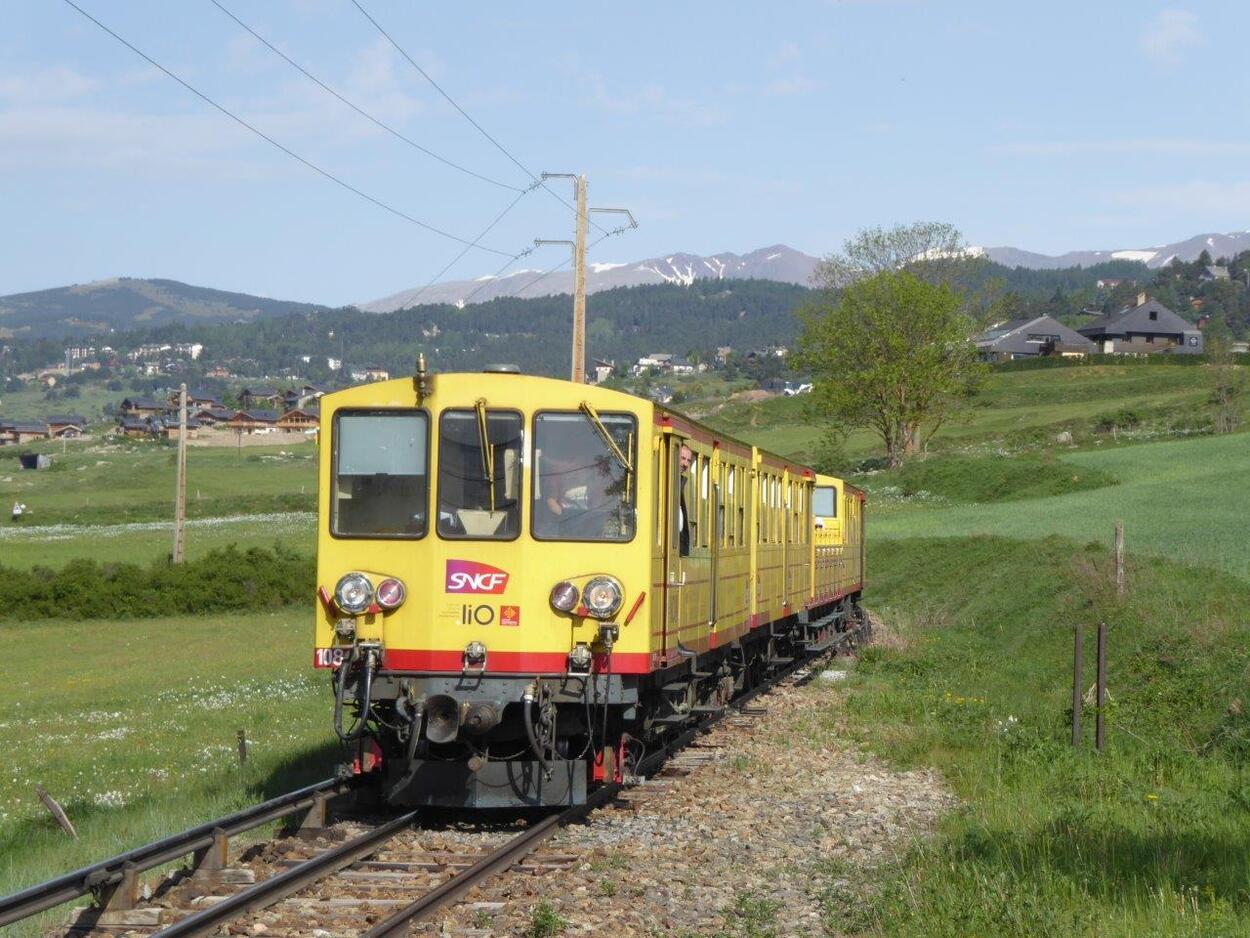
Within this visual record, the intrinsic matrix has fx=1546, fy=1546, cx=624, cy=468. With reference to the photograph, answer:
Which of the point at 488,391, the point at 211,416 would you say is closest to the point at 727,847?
the point at 488,391

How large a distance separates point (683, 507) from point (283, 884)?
5.16 metres

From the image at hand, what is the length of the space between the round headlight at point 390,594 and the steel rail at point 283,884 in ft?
5.07

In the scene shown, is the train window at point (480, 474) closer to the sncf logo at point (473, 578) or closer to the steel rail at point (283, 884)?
the sncf logo at point (473, 578)

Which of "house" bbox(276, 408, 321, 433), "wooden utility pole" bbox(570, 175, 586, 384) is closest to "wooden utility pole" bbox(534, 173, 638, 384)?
"wooden utility pole" bbox(570, 175, 586, 384)

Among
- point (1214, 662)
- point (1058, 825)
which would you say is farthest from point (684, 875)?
point (1214, 662)

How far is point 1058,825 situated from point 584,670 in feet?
11.4

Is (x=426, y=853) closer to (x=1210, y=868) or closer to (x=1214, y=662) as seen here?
(x=1210, y=868)

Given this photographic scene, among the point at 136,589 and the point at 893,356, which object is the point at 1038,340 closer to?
the point at 893,356

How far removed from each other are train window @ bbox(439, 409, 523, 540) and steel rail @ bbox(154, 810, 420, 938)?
87.2 inches

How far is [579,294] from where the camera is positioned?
30578 millimetres

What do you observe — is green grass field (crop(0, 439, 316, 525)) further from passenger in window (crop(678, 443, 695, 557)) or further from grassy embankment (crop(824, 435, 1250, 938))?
passenger in window (crop(678, 443, 695, 557))

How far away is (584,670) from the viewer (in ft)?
36.8

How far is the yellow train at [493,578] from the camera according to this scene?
11234 millimetres

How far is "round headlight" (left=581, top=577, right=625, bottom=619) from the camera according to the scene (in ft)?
36.8
